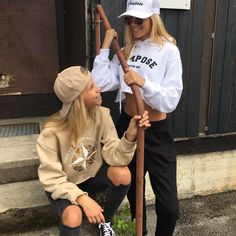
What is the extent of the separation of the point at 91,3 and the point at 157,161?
51.0 inches

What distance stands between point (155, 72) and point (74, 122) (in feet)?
1.88

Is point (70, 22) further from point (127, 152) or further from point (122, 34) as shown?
point (127, 152)

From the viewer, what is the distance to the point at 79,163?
236 centimetres

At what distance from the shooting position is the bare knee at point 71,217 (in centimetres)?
211

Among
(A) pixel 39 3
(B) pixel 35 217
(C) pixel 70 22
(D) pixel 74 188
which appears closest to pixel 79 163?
(D) pixel 74 188

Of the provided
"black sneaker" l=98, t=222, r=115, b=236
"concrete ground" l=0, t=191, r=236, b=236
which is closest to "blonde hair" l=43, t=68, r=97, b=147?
"black sneaker" l=98, t=222, r=115, b=236

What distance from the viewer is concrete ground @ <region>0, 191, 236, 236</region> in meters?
3.08

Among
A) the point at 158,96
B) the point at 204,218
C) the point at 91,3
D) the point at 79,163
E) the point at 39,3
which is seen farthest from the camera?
the point at 39,3

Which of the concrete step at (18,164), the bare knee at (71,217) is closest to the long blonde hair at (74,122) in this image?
the bare knee at (71,217)

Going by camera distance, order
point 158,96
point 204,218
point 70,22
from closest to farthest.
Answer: point 158,96
point 204,218
point 70,22

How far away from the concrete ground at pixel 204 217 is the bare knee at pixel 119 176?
2.94 ft

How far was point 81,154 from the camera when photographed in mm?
2352

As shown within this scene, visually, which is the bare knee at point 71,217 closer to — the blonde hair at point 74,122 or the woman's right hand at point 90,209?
the woman's right hand at point 90,209

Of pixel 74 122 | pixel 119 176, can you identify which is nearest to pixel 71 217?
pixel 119 176
